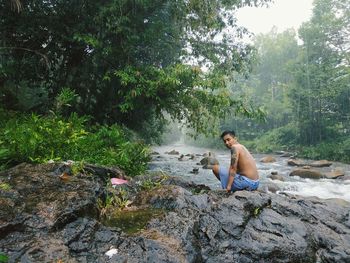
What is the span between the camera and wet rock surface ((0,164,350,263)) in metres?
3.15

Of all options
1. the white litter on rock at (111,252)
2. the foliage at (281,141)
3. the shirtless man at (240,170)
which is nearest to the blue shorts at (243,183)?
the shirtless man at (240,170)

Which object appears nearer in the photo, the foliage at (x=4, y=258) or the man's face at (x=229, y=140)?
the foliage at (x=4, y=258)

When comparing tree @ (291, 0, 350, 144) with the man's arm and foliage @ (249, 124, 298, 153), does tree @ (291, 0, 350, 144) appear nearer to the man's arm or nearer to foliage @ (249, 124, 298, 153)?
foliage @ (249, 124, 298, 153)

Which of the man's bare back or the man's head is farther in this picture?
the man's head

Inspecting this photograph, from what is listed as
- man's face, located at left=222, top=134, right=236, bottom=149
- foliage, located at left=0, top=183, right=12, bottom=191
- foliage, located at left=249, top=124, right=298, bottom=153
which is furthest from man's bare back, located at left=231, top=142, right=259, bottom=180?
foliage, located at left=249, top=124, right=298, bottom=153

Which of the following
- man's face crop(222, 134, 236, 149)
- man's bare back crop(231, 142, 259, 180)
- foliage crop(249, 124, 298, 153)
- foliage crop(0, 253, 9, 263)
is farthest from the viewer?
foliage crop(249, 124, 298, 153)

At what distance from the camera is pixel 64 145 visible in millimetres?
6840

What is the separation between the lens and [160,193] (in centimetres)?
455

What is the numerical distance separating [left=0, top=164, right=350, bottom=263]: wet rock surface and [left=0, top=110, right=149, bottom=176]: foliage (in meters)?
0.89

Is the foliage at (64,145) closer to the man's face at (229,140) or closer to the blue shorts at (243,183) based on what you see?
the man's face at (229,140)

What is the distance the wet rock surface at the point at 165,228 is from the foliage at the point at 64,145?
0.89m

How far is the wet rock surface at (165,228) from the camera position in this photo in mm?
3148

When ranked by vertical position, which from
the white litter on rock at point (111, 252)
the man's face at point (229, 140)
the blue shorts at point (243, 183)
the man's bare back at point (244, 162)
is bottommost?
the white litter on rock at point (111, 252)

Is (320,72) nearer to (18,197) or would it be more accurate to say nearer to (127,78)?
(127,78)
